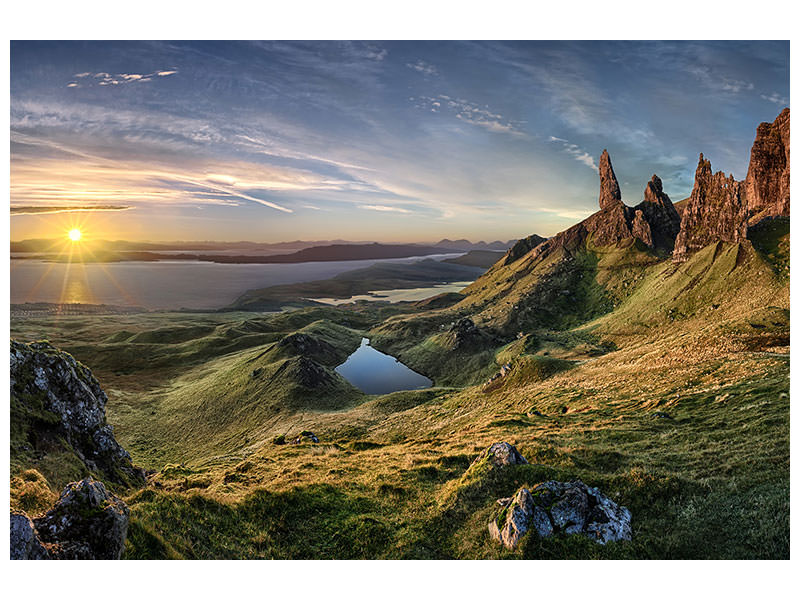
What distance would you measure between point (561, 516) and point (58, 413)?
24625 mm

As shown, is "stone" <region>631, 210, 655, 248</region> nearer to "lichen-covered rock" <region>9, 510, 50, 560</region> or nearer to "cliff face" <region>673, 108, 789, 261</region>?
"cliff face" <region>673, 108, 789, 261</region>

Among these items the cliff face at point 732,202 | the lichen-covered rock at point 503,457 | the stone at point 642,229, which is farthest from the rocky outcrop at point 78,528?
the stone at point 642,229

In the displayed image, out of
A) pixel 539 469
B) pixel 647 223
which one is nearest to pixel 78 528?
pixel 539 469

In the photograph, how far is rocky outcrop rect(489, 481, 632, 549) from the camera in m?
9.58

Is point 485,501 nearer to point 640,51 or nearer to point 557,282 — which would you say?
point 640,51

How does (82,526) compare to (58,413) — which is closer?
(82,526)

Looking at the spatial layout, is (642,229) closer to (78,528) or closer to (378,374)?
(378,374)

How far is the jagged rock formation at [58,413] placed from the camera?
54.7ft

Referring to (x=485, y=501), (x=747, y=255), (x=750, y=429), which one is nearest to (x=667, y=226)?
(x=747, y=255)

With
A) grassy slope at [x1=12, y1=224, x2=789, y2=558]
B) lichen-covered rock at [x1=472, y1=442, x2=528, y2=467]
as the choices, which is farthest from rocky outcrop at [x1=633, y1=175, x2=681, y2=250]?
lichen-covered rock at [x1=472, y1=442, x2=528, y2=467]

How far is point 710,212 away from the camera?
121312 millimetres

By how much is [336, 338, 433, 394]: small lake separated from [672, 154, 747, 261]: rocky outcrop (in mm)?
105638

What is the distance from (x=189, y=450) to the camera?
53719mm

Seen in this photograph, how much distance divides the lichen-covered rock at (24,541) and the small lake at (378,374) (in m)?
83.5
